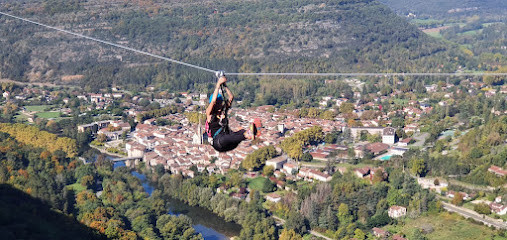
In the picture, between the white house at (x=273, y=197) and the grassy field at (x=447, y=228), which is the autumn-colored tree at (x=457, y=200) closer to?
the grassy field at (x=447, y=228)

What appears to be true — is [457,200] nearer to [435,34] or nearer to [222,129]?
[222,129]

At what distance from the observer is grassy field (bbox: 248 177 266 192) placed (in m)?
19.5

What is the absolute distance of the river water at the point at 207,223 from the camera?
16.5m

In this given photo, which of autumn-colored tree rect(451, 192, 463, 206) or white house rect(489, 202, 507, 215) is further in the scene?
autumn-colored tree rect(451, 192, 463, 206)

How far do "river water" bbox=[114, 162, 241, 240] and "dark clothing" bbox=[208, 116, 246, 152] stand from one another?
9607 mm

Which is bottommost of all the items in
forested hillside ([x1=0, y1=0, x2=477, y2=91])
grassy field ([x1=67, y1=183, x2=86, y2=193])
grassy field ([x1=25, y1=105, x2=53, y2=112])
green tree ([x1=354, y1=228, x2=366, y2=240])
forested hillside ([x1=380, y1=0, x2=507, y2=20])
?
green tree ([x1=354, y1=228, x2=366, y2=240])

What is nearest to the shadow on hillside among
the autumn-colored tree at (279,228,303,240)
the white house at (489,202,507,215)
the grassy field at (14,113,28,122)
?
the autumn-colored tree at (279,228,303,240)

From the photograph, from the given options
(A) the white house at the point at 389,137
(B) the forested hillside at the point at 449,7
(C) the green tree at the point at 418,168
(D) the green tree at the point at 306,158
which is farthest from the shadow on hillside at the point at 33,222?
(B) the forested hillside at the point at 449,7

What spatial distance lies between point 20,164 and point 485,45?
3825 cm

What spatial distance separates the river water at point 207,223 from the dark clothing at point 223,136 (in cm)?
961

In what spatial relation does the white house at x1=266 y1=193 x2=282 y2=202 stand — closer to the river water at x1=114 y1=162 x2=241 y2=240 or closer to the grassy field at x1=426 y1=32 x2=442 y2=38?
the river water at x1=114 y1=162 x2=241 y2=240

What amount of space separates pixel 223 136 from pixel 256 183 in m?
13.1

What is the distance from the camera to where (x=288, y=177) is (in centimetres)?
1994

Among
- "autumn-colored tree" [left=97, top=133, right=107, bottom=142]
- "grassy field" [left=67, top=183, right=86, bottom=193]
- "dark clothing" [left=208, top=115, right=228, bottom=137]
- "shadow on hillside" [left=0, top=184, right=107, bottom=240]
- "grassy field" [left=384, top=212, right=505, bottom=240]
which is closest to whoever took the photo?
"dark clothing" [left=208, top=115, right=228, bottom=137]
